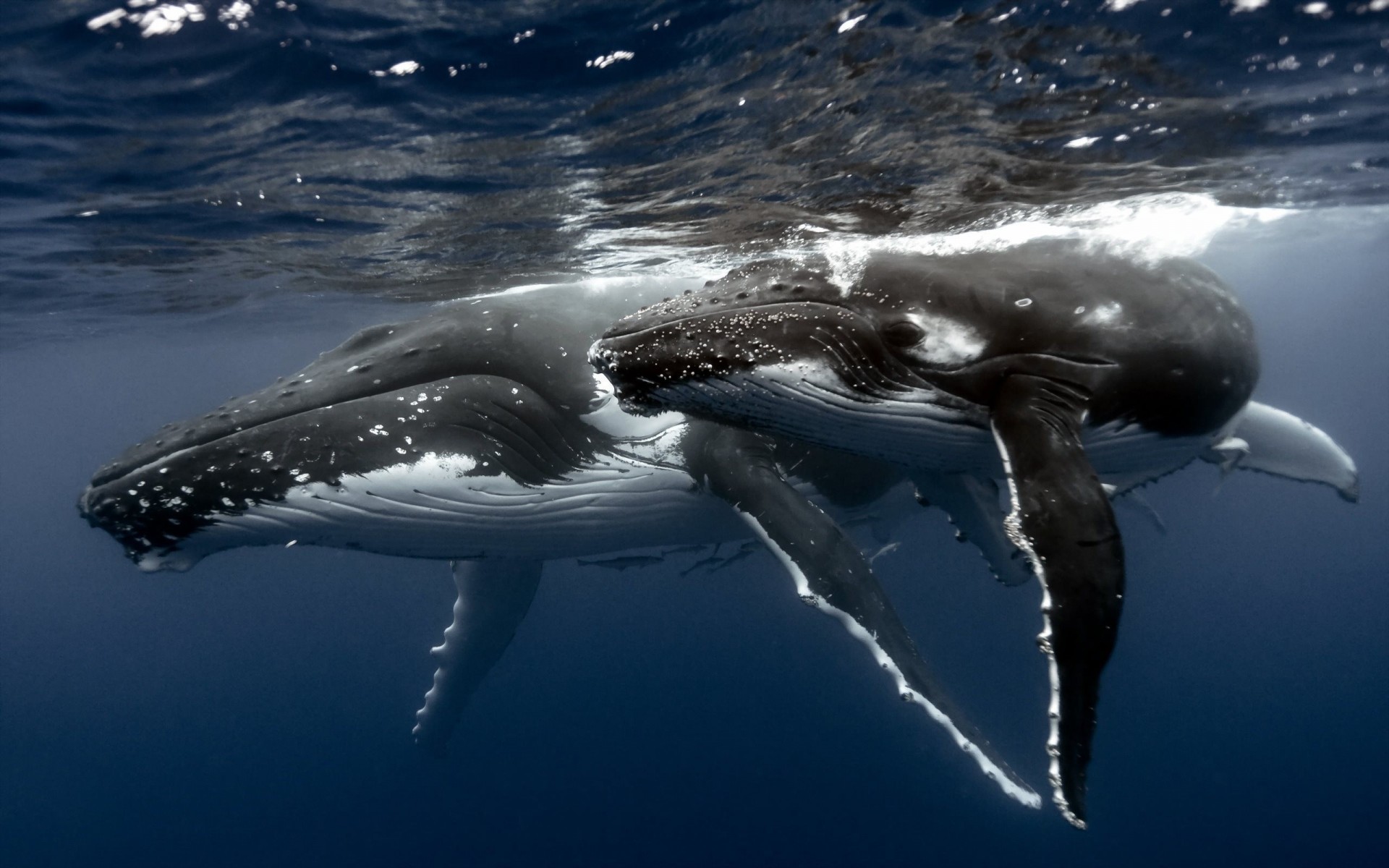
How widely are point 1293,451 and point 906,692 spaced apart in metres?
6.75

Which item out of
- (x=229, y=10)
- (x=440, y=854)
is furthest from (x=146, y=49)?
(x=440, y=854)

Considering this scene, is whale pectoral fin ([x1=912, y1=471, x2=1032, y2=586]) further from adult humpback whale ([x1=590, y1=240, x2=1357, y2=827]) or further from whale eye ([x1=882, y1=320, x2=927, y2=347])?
whale eye ([x1=882, y1=320, x2=927, y2=347])

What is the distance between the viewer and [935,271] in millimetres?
5070

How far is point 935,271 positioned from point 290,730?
36.1 metres

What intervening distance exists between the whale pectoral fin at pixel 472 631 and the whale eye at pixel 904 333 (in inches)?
248

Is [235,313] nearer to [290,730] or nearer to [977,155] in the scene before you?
[290,730]

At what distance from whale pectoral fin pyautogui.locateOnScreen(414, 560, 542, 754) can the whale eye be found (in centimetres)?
630

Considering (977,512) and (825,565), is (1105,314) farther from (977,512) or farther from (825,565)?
(825,565)

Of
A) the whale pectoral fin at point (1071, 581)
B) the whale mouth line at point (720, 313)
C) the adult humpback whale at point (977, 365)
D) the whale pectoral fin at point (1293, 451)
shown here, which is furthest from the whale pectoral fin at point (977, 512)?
the whale pectoral fin at point (1293, 451)

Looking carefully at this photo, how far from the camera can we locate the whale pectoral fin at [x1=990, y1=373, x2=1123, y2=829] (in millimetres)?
3465

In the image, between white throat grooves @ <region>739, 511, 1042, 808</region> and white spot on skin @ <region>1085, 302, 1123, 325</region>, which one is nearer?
white spot on skin @ <region>1085, 302, 1123, 325</region>

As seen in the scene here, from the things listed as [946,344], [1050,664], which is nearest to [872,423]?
[946,344]

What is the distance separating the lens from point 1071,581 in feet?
11.4

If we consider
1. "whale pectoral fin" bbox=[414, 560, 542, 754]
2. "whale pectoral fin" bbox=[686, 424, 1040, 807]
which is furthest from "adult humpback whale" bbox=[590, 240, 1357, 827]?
"whale pectoral fin" bbox=[414, 560, 542, 754]
